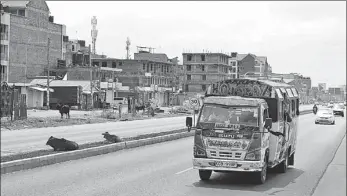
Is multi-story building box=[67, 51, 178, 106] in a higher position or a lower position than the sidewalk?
higher

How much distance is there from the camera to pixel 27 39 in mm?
76062

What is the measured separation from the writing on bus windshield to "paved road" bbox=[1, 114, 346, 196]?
155 centimetres

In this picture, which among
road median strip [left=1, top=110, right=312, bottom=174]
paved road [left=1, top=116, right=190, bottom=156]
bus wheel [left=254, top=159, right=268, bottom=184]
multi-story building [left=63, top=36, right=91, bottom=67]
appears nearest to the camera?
bus wheel [left=254, top=159, right=268, bottom=184]

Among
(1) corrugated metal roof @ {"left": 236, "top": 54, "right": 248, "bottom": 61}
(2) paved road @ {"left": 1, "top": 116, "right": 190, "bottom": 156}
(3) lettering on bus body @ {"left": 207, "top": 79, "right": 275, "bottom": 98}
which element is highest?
(1) corrugated metal roof @ {"left": 236, "top": 54, "right": 248, "bottom": 61}

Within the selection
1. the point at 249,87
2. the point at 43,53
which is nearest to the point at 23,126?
the point at 249,87

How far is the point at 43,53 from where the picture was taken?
80.8 meters

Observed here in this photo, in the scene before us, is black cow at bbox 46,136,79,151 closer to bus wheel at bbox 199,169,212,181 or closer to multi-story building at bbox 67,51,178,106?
bus wheel at bbox 199,169,212,181

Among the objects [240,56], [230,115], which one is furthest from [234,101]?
[240,56]

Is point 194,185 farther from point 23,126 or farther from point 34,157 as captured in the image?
point 23,126

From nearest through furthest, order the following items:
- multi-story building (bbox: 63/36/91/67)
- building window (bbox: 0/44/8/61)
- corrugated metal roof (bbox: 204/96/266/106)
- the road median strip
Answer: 1. corrugated metal roof (bbox: 204/96/266/106)
2. the road median strip
3. building window (bbox: 0/44/8/61)
4. multi-story building (bbox: 63/36/91/67)

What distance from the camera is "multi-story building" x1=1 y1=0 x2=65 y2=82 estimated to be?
71812 mm

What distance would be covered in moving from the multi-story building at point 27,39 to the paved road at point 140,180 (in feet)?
180

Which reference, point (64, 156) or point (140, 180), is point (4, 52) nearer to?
point (64, 156)

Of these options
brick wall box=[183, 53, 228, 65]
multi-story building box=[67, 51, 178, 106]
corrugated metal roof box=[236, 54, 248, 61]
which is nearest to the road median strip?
multi-story building box=[67, 51, 178, 106]
